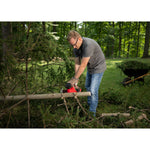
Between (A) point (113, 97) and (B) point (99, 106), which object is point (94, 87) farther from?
(A) point (113, 97)

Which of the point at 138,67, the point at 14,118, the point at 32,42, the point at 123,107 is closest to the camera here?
the point at 32,42

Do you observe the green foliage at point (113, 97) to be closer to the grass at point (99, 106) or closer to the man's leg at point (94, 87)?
the grass at point (99, 106)

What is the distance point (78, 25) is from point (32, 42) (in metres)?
4.50

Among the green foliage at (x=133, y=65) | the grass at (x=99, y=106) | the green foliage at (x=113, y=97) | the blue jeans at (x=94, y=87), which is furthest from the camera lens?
the green foliage at (x=133, y=65)

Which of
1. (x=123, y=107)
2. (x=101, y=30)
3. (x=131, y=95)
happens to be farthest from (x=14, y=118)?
(x=101, y=30)

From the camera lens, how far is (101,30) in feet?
26.7

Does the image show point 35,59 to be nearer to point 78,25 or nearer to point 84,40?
point 84,40

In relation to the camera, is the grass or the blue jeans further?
the blue jeans

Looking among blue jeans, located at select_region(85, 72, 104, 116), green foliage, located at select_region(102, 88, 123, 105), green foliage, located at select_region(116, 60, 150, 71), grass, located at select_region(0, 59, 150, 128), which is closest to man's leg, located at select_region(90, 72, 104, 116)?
blue jeans, located at select_region(85, 72, 104, 116)

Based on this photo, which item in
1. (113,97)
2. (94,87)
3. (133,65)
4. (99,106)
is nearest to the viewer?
(94,87)

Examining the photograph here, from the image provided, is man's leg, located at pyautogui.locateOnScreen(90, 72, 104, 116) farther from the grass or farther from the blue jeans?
the grass

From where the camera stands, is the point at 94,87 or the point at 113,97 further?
the point at 113,97

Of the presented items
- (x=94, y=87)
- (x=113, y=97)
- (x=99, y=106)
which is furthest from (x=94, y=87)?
(x=113, y=97)

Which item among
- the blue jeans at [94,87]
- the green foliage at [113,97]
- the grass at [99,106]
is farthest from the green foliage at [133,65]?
the blue jeans at [94,87]
